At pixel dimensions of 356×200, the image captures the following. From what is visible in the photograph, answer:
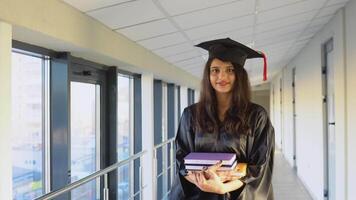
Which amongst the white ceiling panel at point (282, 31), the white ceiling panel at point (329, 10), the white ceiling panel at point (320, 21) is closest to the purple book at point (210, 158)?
the white ceiling panel at point (329, 10)

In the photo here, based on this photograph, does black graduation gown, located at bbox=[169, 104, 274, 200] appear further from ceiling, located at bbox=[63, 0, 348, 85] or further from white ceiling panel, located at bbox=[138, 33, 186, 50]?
white ceiling panel, located at bbox=[138, 33, 186, 50]

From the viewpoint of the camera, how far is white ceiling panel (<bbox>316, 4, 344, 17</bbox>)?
3.52m

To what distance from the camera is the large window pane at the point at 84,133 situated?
2.57 metres

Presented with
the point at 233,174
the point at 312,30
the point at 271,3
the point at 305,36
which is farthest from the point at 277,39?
the point at 233,174

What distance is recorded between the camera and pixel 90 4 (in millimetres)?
1919

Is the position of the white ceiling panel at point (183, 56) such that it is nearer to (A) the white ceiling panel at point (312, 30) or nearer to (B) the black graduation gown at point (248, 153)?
(A) the white ceiling panel at point (312, 30)

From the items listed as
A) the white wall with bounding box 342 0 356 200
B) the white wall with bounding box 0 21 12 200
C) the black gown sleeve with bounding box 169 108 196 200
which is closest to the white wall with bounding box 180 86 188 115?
the white wall with bounding box 342 0 356 200

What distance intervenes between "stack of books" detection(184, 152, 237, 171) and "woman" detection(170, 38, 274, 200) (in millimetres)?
64

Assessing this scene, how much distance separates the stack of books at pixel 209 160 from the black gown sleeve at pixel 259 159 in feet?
0.35

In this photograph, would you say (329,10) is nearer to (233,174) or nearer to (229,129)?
(229,129)

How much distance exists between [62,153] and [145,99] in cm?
169

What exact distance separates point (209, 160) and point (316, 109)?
13.0 feet

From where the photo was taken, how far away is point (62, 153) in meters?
2.28

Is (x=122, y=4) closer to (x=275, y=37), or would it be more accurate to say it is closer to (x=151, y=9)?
(x=151, y=9)
